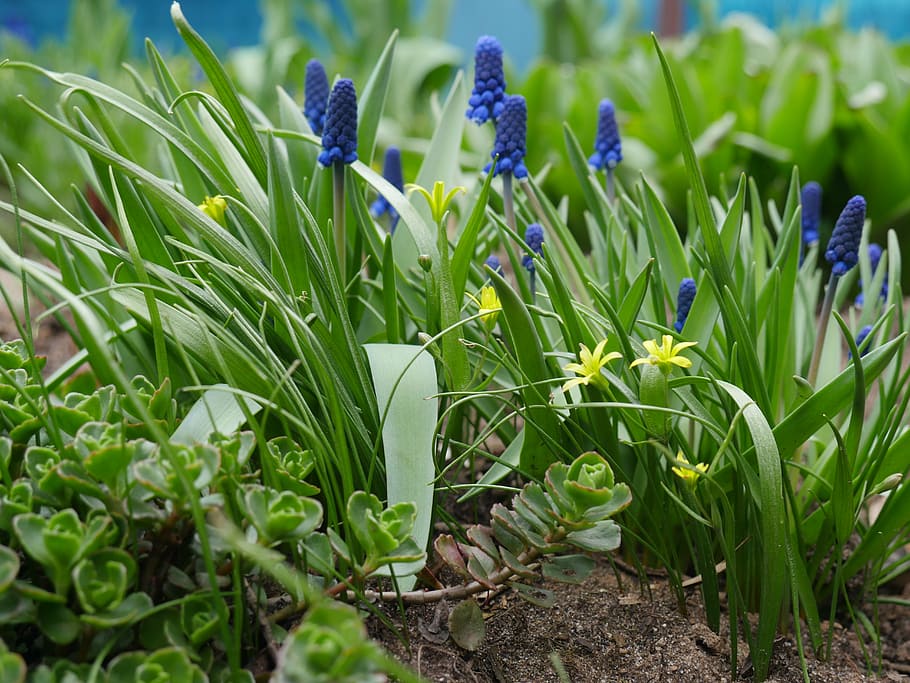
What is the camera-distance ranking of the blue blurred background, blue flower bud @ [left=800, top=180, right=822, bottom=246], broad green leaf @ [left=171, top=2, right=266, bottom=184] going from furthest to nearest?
1. the blue blurred background
2. blue flower bud @ [left=800, top=180, right=822, bottom=246]
3. broad green leaf @ [left=171, top=2, right=266, bottom=184]

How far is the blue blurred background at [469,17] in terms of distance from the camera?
6.97m

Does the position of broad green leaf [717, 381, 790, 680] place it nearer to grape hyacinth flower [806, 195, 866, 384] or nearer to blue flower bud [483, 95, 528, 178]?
grape hyacinth flower [806, 195, 866, 384]

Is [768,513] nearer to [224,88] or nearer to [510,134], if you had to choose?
[510,134]

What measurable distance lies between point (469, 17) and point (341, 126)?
710 centimetres

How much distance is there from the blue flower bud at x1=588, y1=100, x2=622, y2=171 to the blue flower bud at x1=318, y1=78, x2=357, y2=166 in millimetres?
534

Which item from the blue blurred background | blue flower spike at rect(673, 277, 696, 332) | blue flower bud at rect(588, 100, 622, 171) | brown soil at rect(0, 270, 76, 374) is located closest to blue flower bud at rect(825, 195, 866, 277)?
blue flower spike at rect(673, 277, 696, 332)

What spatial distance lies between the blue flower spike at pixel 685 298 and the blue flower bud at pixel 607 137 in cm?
43

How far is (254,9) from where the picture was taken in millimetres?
7855

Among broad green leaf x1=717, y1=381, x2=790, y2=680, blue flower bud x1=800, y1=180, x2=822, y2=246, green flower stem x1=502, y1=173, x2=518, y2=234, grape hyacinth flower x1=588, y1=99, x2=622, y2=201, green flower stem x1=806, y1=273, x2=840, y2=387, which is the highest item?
grape hyacinth flower x1=588, y1=99, x2=622, y2=201

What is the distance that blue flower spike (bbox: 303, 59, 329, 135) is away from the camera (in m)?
1.63

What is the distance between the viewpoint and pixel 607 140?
167 cm

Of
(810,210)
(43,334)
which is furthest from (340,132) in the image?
(43,334)

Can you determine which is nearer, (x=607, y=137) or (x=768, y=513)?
(x=768, y=513)

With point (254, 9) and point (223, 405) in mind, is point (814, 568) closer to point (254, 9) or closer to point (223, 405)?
point (223, 405)
